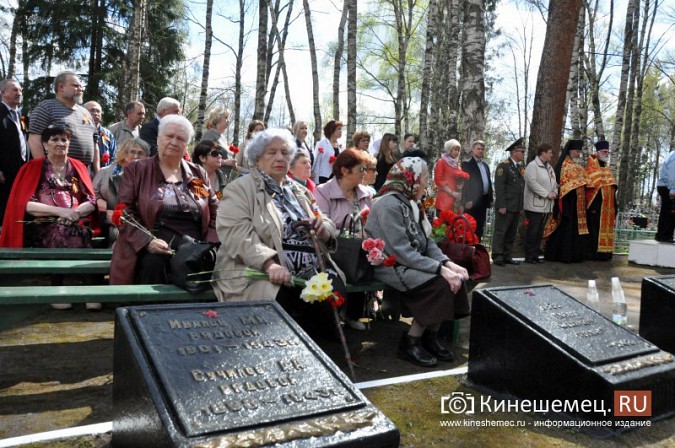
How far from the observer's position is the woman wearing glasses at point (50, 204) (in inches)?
190

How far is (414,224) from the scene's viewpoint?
4.28 metres

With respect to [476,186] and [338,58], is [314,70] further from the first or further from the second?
[476,186]

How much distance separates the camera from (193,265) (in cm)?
A: 363

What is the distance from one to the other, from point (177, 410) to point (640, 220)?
66.3 ft

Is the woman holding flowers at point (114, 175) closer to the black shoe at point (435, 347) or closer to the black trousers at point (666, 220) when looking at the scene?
the black shoe at point (435, 347)

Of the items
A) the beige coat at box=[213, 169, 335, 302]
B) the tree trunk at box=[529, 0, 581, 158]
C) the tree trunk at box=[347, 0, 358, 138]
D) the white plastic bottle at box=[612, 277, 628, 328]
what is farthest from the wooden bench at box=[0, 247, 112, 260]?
the tree trunk at box=[347, 0, 358, 138]

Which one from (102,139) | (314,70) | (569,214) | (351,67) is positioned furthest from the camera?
(314,70)

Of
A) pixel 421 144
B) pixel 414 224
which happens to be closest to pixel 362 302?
pixel 414 224

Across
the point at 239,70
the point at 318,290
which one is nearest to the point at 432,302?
the point at 318,290

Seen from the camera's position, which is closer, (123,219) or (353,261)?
Answer: (123,219)

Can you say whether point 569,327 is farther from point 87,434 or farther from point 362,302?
point 87,434

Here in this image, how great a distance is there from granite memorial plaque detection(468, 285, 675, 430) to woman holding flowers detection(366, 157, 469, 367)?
0.37m

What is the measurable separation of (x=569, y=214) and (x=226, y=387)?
848 centimetres

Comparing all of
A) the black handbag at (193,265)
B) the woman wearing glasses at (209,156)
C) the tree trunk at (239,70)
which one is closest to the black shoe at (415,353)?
the black handbag at (193,265)
